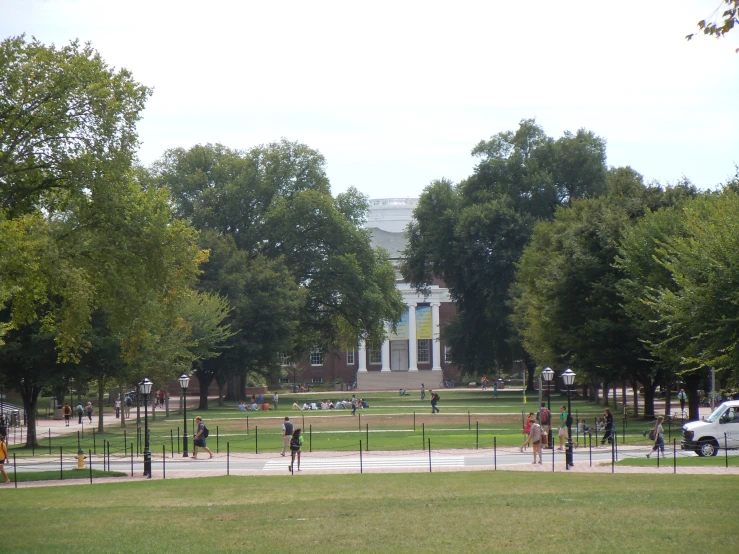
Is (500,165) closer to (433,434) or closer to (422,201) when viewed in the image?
(422,201)

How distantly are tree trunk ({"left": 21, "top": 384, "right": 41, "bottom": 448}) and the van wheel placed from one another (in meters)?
25.4

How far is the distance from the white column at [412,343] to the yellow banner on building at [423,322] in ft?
18.8

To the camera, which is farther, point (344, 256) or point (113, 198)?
point (344, 256)

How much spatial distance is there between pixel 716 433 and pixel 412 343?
3293 inches

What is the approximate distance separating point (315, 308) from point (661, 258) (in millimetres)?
43359

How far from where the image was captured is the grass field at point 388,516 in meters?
13.9

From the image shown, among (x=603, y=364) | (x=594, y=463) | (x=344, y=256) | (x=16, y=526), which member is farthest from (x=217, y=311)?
(x=16, y=526)

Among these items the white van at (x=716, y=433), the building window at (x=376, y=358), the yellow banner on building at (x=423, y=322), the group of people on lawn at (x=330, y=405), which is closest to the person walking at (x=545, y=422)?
the white van at (x=716, y=433)

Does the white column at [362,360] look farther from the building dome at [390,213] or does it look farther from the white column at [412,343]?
the building dome at [390,213]

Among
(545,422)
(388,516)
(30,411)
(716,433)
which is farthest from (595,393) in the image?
(388,516)

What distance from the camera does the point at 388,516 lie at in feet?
54.2

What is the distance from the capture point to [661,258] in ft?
125

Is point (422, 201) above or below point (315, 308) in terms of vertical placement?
above

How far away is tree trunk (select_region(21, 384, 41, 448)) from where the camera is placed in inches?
1527
